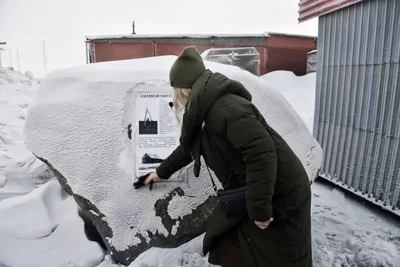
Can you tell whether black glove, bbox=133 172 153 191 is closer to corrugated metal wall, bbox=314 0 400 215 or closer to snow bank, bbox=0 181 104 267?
snow bank, bbox=0 181 104 267

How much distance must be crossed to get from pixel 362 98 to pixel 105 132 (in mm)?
3048

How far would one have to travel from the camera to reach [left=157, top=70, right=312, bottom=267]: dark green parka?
1.45 meters

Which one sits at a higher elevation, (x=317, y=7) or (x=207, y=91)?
(x=317, y=7)

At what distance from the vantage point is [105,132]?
2609mm

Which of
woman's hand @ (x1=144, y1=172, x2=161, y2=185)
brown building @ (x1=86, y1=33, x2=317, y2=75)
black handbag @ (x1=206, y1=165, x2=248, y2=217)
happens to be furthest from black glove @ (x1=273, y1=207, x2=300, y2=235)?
brown building @ (x1=86, y1=33, x2=317, y2=75)

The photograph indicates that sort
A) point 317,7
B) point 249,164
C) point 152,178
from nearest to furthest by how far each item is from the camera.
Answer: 1. point 249,164
2. point 152,178
3. point 317,7

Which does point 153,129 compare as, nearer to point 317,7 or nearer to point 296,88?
point 317,7

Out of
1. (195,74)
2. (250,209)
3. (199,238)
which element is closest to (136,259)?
(199,238)

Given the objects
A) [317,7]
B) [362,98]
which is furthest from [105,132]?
[317,7]

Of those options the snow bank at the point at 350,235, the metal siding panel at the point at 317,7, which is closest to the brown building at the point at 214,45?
the metal siding panel at the point at 317,7

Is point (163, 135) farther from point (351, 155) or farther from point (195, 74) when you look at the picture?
point (351, 155)

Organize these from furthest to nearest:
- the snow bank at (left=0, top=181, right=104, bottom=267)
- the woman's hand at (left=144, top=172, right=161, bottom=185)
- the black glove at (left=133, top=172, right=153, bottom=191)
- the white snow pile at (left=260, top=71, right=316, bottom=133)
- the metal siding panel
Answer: the white snow pile at (left=260, top=71, right=316, bottom=133)
the metal siding panel
the snow bank at (left=0, top=181, right=104, bottom=267)
the black glove at (left=133, top=172, right=153, bottom=191)
the woman's hand at (left=144, top=172, right=161, bottom=185)

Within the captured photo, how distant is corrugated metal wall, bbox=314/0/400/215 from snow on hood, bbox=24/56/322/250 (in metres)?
1.20

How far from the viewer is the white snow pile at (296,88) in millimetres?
8922
